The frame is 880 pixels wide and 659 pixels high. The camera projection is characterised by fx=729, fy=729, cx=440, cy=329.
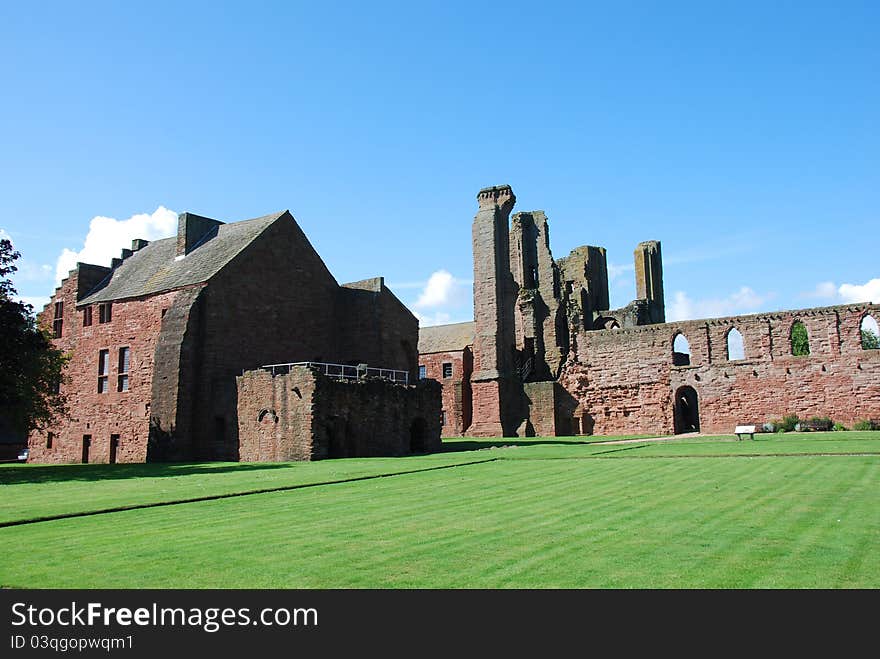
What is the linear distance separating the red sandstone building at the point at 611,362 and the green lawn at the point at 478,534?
26173 millimetres

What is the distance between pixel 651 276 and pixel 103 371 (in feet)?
150

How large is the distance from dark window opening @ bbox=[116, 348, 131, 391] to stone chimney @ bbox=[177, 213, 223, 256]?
231 inches

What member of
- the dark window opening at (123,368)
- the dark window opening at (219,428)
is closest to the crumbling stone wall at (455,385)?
the dark window opening at (219,428)

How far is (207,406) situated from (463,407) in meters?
25.9

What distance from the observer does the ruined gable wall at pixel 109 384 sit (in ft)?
113

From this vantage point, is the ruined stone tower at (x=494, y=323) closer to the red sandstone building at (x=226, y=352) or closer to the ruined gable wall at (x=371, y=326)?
the red sandstone building at (x=226, y=352)

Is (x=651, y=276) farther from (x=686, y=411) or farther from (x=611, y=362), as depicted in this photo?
(x=611, y=362)

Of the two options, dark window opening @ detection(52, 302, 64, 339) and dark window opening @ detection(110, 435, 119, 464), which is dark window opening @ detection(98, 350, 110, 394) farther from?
dark window opening @ detection(52, 302, 64, 339)

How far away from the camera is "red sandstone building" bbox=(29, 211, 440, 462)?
95.4ft

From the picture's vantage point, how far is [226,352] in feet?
108

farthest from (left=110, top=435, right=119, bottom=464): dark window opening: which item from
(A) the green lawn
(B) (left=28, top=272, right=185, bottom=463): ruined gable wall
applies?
(A) the green lawn

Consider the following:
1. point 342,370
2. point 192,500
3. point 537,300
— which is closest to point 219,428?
point 342,370
